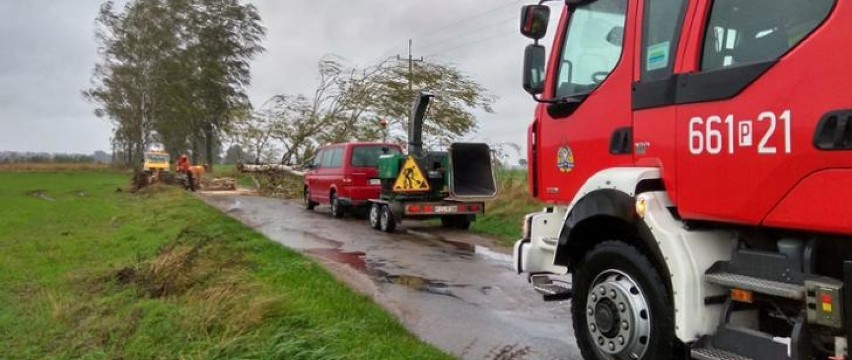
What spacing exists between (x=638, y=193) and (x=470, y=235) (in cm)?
952

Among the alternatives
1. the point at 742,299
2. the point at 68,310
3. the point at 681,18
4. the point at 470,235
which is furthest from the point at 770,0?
the point at 470,235

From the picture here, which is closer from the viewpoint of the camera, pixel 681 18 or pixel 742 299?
pixel 742 299

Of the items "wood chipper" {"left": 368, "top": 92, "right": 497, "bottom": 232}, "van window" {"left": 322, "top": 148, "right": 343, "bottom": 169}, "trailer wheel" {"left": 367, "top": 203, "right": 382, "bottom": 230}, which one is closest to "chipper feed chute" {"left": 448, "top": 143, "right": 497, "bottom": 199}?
"wood chipper" {"left": 368, "top": 92, "right": 497, "bottom": 232}

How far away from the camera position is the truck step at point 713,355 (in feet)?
12.4

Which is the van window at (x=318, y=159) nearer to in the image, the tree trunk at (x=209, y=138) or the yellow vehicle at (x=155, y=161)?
the yellow vehicle at (x=155, y=161)

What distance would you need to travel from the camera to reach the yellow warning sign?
555 inches

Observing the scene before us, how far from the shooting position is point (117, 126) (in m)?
54.2

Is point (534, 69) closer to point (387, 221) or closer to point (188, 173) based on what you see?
point (387, 221)

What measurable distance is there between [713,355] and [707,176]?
100cm

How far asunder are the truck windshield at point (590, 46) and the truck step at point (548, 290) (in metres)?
1.52

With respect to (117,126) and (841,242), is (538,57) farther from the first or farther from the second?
(117,126)

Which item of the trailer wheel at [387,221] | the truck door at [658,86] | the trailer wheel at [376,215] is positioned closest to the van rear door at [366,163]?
the trailer wheel at [376,215]

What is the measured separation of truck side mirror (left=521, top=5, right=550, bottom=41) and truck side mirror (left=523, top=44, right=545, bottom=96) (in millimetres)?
117

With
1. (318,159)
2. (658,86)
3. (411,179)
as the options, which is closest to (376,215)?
(411,179)
